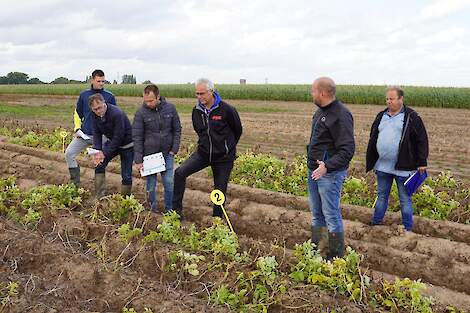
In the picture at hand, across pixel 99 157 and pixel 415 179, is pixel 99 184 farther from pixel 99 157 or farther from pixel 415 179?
pixel 415 179

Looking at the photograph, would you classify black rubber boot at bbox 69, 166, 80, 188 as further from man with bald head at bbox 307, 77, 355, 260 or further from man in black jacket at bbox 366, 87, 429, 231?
man in black jacket at bbox 366, 87, 429, 231

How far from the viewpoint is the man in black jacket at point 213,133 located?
589 centimetres

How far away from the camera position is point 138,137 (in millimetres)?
6441

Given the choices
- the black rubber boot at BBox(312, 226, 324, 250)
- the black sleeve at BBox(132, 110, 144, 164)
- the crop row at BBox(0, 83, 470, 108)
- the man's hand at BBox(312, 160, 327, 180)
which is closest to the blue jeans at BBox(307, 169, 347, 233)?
the man's hand at BBox(312, 160, 327, 180)

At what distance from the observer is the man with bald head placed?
484 cm

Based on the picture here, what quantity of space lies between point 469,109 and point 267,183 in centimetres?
2157

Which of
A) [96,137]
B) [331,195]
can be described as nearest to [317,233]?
[331,195]

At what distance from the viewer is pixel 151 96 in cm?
621

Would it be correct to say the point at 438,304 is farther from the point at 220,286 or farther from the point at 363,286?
the point at 220,286

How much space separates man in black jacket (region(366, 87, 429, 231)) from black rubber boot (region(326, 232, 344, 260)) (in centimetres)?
127

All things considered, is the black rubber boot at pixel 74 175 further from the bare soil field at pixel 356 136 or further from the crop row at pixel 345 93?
the crop row at pixel 345 93

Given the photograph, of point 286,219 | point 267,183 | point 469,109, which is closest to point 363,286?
point 286,219

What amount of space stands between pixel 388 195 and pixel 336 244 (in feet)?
4.51

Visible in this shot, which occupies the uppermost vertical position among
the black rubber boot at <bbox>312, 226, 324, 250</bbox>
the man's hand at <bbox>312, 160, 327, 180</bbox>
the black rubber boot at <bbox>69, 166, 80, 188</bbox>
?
the man's hand at <bbox>312, 160, 327, 180</bbox>
